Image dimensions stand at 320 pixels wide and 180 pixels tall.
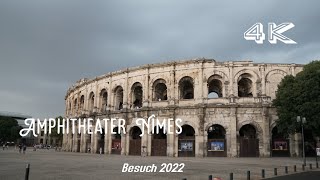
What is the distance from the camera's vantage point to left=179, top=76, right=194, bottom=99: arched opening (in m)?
35.0

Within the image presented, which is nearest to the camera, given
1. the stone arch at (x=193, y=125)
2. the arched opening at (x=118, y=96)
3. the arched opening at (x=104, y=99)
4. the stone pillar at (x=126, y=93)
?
the stone arch at (x=193, y=125)

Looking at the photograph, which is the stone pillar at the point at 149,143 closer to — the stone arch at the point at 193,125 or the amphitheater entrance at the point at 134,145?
the amphitheater entrance at the point at 134,145

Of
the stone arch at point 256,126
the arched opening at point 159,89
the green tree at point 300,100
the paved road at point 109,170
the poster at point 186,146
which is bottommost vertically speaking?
the paved road at point 109,170

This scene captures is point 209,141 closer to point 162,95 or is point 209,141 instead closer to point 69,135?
point 162,95

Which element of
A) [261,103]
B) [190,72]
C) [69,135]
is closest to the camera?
[261,103]

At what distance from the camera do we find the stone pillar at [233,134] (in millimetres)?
31828

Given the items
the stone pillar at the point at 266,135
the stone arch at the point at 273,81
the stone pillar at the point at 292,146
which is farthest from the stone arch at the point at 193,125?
the stone pillar at the point at 292,146

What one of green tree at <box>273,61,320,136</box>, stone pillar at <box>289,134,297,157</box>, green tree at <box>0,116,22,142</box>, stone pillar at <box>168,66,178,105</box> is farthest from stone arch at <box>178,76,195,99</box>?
green tree at <box>0,116,22,142</box>

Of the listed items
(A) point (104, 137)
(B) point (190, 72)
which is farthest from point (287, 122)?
(A) point (104, 137)

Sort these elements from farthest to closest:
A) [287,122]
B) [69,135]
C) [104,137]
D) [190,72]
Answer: [69,135] → [104,137] → [190,72] → [287,122]

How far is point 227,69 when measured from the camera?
33625 mm

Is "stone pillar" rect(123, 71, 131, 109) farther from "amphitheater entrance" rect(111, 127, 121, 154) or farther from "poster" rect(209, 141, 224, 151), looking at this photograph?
"poster" rect(209, 141, 224, 151)

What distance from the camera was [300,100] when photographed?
27.5m

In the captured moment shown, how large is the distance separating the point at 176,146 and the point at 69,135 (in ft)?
77.6
